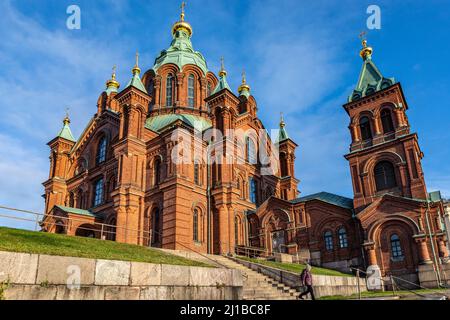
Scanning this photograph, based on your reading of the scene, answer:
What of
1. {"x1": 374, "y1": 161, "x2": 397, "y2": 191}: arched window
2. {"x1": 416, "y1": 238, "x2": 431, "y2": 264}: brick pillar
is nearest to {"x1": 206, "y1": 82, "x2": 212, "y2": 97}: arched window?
{"x1": 374, "y1": 161, "x2": 397, "y2": 191}: arched window

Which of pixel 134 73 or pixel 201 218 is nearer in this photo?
pixel 201 218

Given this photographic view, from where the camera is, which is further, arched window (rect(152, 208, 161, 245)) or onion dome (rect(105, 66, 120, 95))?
onion dome (rect(105, 66, 120, 95))

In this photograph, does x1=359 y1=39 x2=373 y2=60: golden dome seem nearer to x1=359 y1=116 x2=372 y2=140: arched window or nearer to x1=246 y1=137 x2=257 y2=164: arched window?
x1=359 y1=116 x2=372 y2=140: arched window

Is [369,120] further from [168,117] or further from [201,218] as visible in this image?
[168,117]

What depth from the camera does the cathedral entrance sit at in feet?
94.5

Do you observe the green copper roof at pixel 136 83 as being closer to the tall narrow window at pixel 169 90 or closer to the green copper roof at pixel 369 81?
the tall narrow window at pixel 169 90

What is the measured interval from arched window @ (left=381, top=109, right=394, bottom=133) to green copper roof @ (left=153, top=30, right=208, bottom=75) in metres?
18.9

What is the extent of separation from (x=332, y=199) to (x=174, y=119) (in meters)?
15.3

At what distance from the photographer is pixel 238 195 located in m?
29.1

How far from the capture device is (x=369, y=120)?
2994cm

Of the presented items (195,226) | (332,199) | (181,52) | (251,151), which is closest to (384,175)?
(332,199)

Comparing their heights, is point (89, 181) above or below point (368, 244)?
above

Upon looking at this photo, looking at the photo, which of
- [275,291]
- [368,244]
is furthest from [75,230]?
[368,244]
